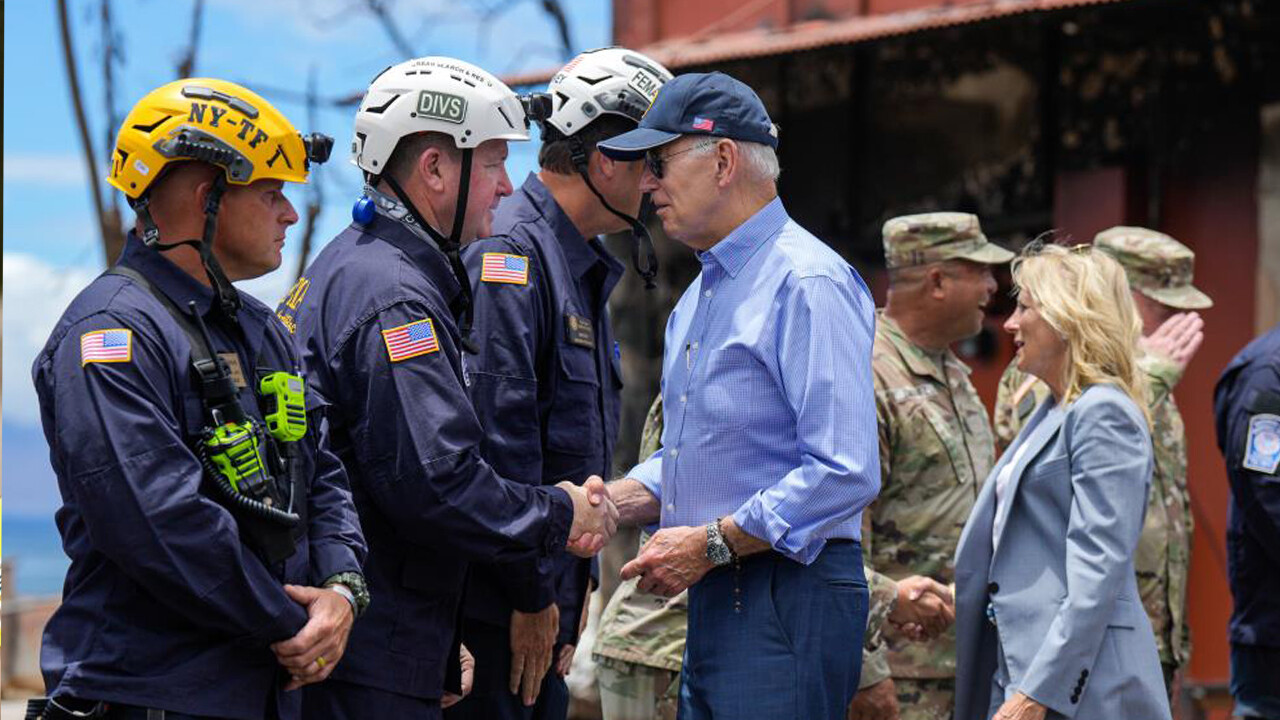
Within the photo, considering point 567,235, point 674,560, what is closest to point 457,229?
point 567,235

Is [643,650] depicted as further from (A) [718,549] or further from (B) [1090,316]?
(B) [1090,316]

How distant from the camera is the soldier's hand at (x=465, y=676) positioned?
4.47 metres

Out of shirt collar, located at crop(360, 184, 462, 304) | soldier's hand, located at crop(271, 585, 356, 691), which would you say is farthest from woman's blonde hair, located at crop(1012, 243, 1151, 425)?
soldier's hand, located at crop(271, 585, 356, 691)

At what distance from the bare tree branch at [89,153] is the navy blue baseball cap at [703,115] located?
32.4 ft

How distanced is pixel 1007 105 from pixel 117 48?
7258mm

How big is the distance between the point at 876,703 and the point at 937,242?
1824 millimetres

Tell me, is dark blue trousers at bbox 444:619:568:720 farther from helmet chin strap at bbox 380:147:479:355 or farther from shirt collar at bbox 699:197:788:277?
shirt collar at bbox 699:197:788:277

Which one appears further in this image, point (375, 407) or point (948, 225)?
point (948, 225)

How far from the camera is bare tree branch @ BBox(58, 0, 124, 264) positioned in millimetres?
13383

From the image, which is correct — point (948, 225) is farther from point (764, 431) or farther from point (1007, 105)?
point (1007, 105)

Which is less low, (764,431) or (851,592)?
(764,431)

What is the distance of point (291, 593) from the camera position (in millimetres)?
3557

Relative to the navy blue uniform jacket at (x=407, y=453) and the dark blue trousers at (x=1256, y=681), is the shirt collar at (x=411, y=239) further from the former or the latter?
the dark blue trousers at (x=1256, y=681)

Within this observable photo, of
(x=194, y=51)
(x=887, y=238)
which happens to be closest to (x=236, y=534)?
(x=887, y=238)
